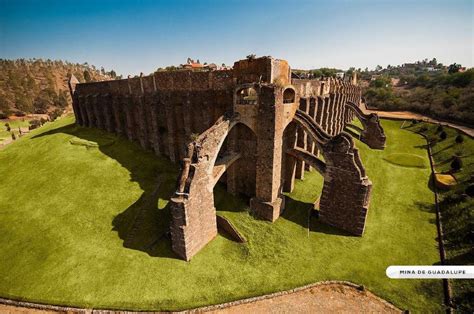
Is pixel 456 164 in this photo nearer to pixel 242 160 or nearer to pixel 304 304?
pixel 242 160

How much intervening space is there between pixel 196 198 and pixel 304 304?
375 inches

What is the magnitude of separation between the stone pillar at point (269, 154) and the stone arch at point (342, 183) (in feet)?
11.0

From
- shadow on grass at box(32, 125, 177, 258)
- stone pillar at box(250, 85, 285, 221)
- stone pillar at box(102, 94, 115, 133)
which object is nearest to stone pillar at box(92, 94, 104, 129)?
stone pillar at box(102, 94, 115, 133)

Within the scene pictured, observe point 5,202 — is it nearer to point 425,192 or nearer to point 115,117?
point 115,117

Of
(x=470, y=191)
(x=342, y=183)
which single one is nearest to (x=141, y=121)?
(x=342, y=183)

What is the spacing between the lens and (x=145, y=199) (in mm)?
21047

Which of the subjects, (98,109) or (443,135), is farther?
(443,135)

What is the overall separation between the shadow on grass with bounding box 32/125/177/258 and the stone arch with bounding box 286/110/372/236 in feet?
43.7

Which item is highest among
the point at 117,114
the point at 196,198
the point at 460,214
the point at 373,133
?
the point at 117,114

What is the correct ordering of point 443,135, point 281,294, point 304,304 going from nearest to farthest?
point 304,304 < point 281,294 < point 443,135

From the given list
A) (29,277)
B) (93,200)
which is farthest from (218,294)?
(93,200)

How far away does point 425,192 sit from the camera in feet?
80.0

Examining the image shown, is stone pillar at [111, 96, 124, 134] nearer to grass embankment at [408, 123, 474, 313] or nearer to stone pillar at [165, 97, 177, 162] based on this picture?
stone pillar at [165, 97, 177, 162]

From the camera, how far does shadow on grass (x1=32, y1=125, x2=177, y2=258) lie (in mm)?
17422
